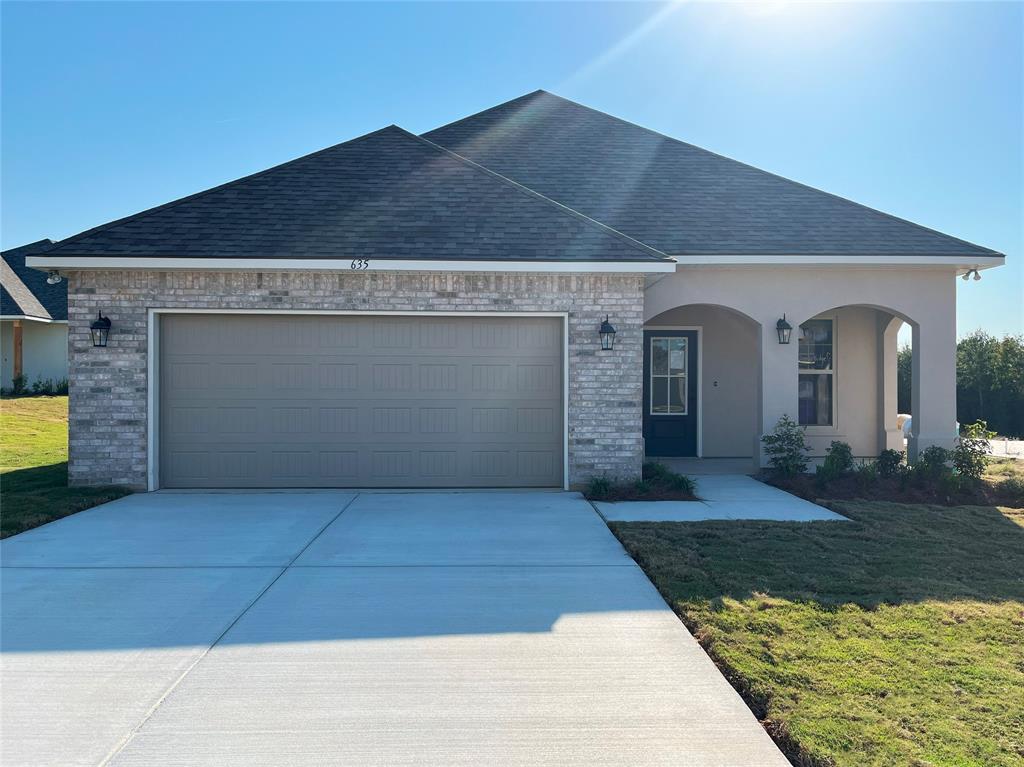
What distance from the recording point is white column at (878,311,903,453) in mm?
11984

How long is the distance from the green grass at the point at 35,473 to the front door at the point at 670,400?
8.27 metres

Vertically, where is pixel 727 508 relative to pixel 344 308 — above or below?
below

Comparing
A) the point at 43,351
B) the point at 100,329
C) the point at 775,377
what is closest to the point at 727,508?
the point at 775,377

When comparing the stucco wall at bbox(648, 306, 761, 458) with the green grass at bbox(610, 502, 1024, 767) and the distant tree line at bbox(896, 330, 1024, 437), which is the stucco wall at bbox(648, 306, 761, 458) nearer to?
the green grass at bbox(610, 502, 1024, 767)

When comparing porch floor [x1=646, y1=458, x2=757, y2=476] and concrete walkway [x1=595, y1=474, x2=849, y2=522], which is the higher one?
porch floor [x1=646, y1=458, x2=757, y2=476]

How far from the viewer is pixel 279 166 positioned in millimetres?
10703

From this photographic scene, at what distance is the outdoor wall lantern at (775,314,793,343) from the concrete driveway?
17.9 feet

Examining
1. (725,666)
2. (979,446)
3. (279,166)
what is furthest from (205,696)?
(979,446)

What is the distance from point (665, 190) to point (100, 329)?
9.06 m

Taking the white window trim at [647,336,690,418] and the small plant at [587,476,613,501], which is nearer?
the small plant at [587,476,613,501]

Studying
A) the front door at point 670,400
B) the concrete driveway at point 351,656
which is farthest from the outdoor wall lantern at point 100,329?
the front door at point 670,400

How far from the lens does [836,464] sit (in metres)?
10.0

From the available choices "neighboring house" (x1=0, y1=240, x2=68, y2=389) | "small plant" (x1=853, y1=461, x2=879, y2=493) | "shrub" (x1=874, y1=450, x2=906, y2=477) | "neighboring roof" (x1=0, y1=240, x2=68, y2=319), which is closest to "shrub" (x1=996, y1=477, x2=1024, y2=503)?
"shrub" (x1=874, y1=450, x2=906, y2=477)

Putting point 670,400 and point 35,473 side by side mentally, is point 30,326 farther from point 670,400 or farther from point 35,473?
point 670,400
